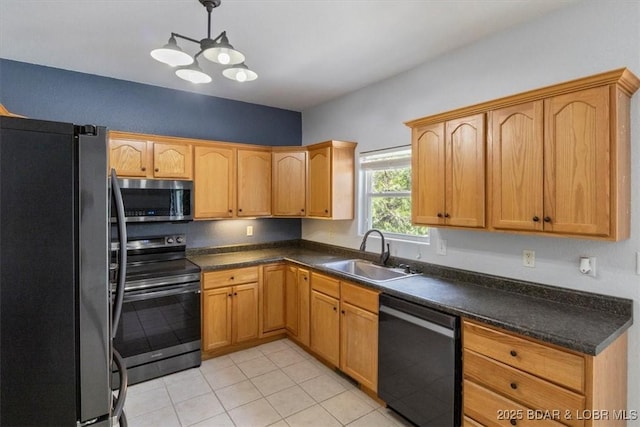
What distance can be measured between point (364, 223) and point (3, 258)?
117 inches

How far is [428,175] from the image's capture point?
97.0 inches

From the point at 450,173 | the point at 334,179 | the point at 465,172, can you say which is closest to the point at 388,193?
the point at 334,179

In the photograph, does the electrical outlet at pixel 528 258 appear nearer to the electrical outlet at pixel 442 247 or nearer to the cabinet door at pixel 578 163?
the cabinet door at pixel 578 163

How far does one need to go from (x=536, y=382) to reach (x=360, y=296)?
1252 millimetres

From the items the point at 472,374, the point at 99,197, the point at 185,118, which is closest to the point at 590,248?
the point at 472,374

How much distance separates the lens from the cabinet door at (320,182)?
138 inches

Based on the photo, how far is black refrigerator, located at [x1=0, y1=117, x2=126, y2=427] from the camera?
859mm

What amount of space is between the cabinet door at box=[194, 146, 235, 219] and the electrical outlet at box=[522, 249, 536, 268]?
2.74m

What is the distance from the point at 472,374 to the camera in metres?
1.82

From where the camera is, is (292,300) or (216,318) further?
(292,300)

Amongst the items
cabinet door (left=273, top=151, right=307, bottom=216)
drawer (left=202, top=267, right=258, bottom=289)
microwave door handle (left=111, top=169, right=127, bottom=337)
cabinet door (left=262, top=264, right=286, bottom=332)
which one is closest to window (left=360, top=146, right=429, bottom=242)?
cabinet door (left=273, top=151, right=307, bottom=216)

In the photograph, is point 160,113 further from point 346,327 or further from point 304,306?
point 346,327

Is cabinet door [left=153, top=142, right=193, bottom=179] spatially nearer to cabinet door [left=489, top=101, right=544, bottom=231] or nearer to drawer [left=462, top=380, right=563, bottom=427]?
cabinet door [left=489, top=101, right=544, bottom=231]

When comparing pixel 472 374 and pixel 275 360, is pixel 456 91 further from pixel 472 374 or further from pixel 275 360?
pixel 275 360
